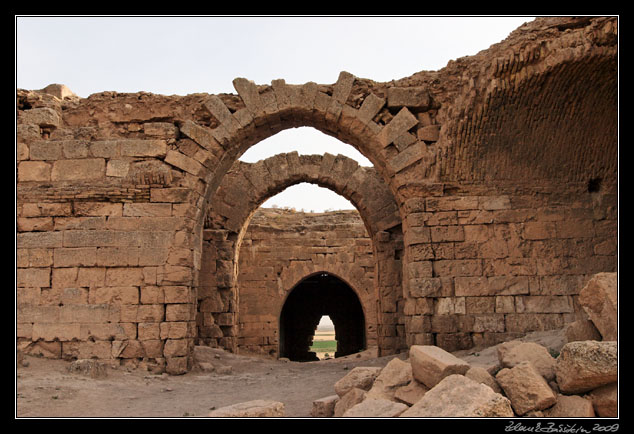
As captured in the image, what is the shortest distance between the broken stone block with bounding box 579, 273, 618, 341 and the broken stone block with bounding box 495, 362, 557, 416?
0.84m

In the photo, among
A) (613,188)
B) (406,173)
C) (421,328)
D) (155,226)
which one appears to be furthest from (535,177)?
(155,226)

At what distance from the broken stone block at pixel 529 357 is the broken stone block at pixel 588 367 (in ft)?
0.95

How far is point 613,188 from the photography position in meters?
7.61

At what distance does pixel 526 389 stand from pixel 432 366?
2.62ft

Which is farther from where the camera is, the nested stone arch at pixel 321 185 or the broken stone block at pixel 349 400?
the nested stone arch at pixel 321 185

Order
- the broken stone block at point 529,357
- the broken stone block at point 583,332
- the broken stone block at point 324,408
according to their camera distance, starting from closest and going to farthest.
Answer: the broken stone block at point 529,357 → the broken stone block at point 583,332 → the broken stone block at point 324,408

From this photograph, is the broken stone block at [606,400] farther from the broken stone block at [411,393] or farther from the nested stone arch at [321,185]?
the nested stone arch at [321,185]

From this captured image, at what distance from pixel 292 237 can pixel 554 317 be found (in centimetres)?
789

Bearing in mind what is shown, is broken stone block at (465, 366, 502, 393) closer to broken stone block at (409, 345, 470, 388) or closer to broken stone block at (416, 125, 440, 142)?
broken stone block at (409, 345, 470, 388)

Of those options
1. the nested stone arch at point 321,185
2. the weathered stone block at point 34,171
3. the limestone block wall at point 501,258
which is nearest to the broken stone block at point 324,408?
the limestone block wall at point 501,258

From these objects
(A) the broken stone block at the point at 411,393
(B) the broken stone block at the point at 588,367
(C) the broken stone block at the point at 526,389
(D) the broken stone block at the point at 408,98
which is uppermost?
(D) the broken stone block at the point at 408,98

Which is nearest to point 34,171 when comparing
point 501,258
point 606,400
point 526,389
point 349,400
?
point 349,400

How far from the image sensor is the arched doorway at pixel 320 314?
63.1 ft

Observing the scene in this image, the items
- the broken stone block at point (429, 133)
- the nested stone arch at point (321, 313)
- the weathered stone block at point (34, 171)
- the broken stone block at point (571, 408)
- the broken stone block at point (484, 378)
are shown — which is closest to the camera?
the broken stone block at point (571, 408)
